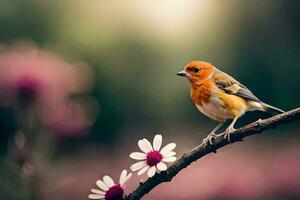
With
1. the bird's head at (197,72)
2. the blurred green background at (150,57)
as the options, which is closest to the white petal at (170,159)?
the bird's head at (197,72)

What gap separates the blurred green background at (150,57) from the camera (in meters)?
0.95

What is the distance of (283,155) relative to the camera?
0.93 m

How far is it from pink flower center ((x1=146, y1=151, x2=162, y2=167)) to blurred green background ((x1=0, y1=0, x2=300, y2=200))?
22cm

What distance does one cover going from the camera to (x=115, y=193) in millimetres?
717

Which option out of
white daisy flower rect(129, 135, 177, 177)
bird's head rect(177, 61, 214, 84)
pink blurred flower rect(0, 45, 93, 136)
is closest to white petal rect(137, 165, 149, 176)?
white daisy flower rect(129, 135, 177, 177)

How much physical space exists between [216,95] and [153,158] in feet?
0.39

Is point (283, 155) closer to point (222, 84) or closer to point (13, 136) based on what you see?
point (222, 84)

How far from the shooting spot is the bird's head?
29.9 inches

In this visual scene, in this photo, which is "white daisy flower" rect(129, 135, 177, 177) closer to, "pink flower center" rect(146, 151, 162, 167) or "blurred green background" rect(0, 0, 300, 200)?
"pink flower center" rect(146, 151, 162, 167)

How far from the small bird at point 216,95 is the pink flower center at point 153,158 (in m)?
0.07

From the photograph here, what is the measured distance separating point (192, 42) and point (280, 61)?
0.15 metres

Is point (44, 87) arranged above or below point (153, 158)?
above

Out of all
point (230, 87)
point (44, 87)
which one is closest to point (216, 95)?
point (230, 87)

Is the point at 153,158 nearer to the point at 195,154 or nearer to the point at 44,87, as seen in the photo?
the point at 195,154
